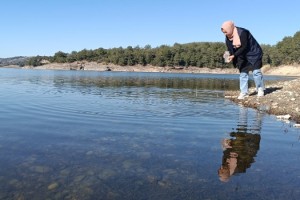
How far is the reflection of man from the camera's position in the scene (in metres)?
7.63

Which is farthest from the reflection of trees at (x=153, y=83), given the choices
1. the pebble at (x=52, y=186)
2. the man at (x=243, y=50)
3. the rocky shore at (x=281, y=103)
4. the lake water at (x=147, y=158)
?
the pebble at (x=52, y=186)

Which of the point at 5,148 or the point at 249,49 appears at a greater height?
the point at 249,49

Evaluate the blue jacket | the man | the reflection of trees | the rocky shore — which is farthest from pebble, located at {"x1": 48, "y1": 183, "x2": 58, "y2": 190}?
the reflection of trees

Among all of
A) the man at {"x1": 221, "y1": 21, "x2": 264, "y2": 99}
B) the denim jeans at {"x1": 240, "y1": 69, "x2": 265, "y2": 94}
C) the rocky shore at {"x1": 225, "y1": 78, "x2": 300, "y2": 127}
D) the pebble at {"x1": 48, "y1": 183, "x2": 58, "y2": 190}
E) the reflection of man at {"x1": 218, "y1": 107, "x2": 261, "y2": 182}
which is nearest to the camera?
the pebble at {"x1": 48, "y1": 183, "x2": 58, "y2": 190}

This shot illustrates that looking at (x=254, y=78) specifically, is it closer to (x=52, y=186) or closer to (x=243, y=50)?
(x=243, y=50)

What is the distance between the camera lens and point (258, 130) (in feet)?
40.3

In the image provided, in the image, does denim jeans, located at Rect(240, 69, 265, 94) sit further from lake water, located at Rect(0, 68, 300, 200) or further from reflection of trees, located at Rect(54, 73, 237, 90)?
reflection of trees, located at Rect(54, 73, 237, 90)

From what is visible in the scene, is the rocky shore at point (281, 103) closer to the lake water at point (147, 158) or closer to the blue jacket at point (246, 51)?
the lake water at point (147, 158)

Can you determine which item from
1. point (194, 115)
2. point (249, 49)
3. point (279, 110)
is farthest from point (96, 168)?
point (249, 49)

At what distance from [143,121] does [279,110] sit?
718 centimetres

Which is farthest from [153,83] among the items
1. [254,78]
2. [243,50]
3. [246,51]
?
[243,50]

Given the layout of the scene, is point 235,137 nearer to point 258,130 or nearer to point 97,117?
point 258,130

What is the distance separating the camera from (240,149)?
9.36 m

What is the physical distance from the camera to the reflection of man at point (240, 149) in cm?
763
